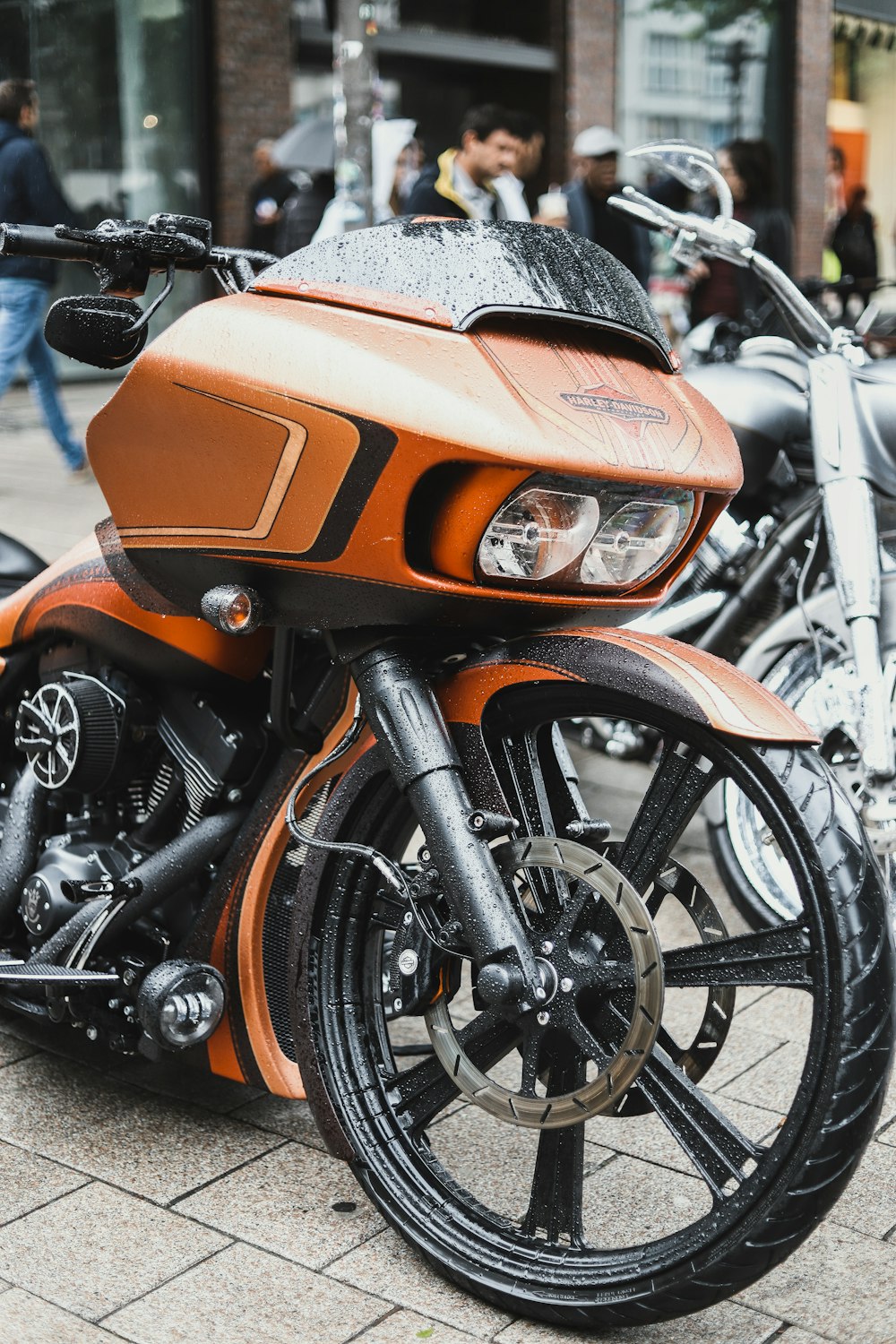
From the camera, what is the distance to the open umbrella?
42.8 feet

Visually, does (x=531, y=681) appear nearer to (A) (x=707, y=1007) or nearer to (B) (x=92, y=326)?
(A) (x=707, y=1007)

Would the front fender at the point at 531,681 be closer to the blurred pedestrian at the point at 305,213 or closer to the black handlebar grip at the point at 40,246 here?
the black handlebar grip at the point at 40,246

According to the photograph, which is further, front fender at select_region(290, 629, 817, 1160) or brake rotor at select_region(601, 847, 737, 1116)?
brake rotor at select_region(601, 847, 737, 1116)

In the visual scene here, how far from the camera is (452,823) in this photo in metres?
2.17

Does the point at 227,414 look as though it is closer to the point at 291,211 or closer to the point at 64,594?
the point at 64,594

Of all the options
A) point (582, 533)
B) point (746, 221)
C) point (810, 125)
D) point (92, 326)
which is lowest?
point (810, 125)

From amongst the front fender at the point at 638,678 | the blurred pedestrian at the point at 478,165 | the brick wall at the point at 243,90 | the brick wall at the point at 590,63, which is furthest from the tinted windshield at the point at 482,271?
the brick wall at the point at 590,63

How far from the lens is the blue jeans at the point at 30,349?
881 centimetres

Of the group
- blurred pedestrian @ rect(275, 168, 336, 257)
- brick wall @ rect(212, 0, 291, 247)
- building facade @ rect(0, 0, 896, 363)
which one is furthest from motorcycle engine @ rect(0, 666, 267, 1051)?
brick wall @ rect(212, 0, 291, 247)

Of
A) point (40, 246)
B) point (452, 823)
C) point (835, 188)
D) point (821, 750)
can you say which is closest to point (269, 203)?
point (835, 188)

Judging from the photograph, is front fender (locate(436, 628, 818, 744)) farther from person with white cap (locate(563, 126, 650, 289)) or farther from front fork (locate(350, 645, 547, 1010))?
person with white cap (locate(563, 126, 650, 289))

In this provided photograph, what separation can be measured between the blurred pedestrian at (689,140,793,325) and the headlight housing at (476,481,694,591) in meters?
5.94

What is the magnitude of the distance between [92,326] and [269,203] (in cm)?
1108

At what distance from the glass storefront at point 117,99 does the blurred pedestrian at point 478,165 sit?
769 cm
